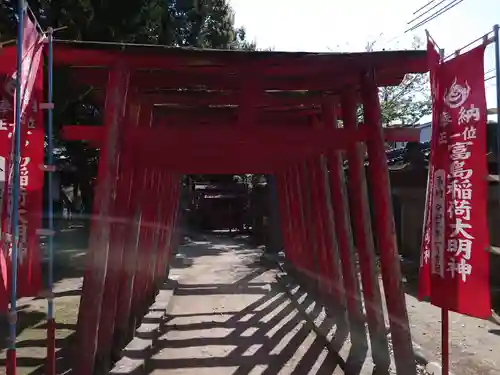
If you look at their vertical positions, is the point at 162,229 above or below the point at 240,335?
above

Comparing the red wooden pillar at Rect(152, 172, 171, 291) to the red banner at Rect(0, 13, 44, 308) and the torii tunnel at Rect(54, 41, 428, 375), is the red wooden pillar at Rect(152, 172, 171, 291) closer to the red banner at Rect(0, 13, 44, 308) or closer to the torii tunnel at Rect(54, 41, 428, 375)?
the torii tunnel at Rect(54, 41, 428, 375)

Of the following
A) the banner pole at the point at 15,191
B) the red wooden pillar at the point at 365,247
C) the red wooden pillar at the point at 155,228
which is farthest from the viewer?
the red wooden pillar at the point at 155,228

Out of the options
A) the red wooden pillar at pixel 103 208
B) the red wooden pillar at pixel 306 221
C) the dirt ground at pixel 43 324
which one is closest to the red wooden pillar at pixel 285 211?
the red wooden pillar at pixel 306 221

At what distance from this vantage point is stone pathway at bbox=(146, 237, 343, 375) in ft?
22.0

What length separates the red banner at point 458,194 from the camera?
367 cm

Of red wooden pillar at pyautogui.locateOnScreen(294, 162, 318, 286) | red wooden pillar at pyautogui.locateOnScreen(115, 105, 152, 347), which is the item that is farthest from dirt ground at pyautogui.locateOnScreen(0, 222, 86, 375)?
red wooden pillar at pyautogui.locateOnScreen(294, 162, 318, 286)

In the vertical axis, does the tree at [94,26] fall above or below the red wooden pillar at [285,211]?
above

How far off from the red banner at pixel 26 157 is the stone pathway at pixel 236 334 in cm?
313

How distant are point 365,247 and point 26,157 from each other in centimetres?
364

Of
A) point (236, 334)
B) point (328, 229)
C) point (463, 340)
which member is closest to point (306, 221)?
point (328, 229)

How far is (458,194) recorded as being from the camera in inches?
152

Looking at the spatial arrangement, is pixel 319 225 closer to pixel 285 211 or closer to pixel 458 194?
pixel 285 211

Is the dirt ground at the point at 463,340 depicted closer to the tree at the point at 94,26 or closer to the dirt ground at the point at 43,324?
the dirt ground at the point at 43,324

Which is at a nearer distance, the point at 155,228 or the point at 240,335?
the point at 240,335
